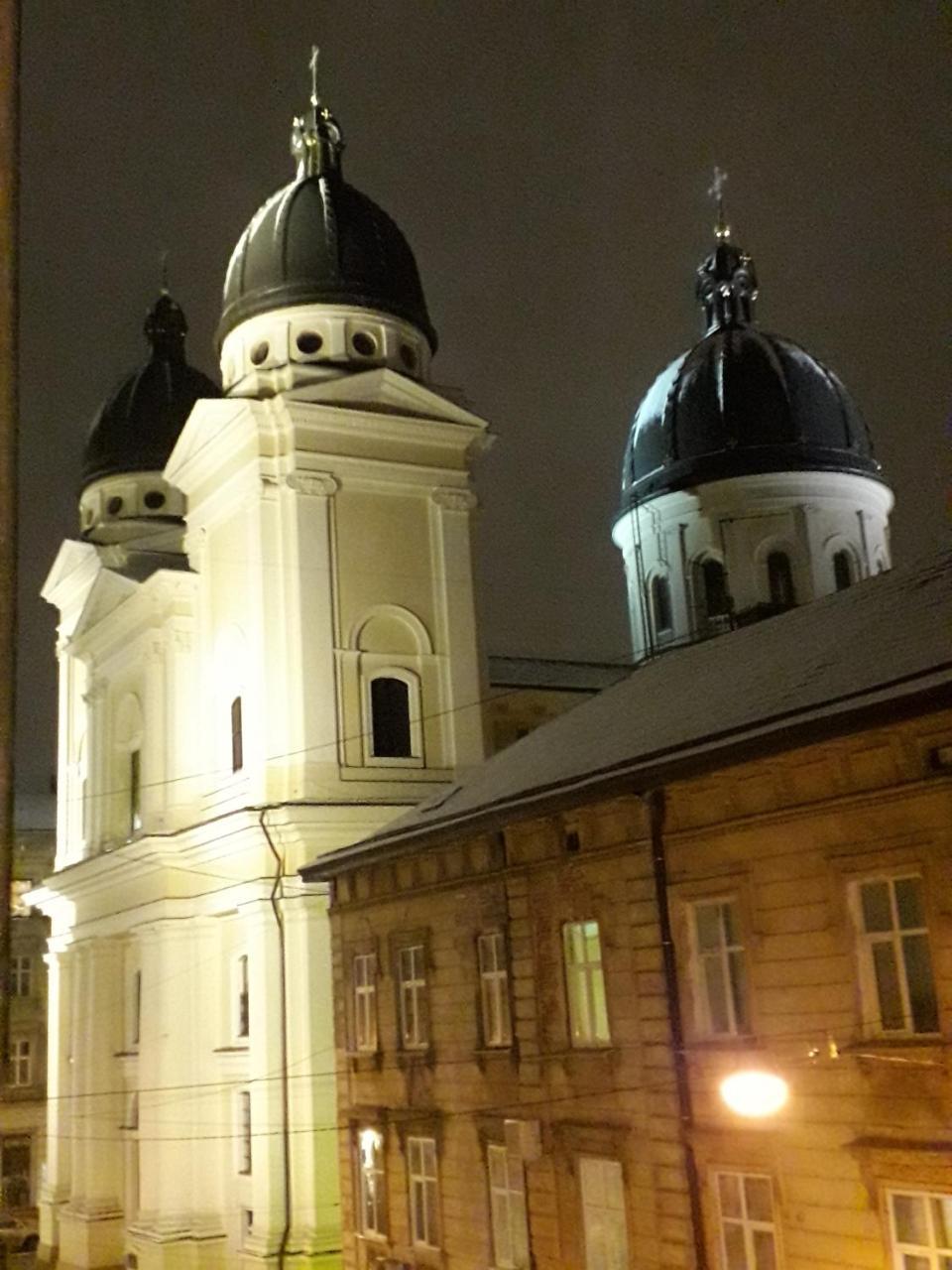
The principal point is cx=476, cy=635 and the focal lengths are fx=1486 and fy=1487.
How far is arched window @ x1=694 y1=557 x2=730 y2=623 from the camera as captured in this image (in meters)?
37.1

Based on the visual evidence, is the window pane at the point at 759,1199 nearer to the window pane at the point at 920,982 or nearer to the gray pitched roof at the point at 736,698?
the window pane at the point at 920,982

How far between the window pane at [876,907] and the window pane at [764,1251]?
2932 mm

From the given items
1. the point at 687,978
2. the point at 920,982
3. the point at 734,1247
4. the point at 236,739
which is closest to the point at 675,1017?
the point at 687,978

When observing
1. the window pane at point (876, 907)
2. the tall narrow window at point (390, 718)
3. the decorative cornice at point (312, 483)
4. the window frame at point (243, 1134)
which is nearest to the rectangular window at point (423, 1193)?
the window pane at point (876, 907)

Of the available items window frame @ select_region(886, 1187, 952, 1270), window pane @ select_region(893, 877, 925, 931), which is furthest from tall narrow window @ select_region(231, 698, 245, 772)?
window frame @ select_region(886, 1187, 952, 1270)

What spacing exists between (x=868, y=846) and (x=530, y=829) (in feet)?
17.0

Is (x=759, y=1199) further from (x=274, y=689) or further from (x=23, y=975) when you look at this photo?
(x=23, y=975)

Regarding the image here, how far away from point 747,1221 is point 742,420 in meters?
26.7

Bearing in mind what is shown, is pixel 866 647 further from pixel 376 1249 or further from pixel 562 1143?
pixel 376 1249

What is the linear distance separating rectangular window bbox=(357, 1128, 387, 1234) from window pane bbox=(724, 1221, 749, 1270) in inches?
271

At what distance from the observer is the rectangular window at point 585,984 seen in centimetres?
1611

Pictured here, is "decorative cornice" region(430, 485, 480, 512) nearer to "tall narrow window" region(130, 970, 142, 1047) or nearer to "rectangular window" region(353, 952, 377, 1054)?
"rectangular window" region(353, 952, 377, 1054)

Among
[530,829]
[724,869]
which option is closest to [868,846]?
[724,869]

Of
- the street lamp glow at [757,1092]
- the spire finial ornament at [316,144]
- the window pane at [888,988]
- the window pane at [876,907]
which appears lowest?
the street lamp glow at [757,1092]
